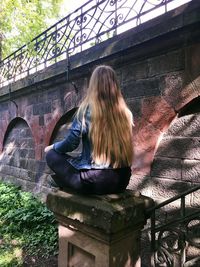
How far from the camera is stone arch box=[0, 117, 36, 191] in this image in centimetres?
644

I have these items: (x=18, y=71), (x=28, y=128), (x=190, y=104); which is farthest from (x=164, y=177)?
(x=18, y=71)

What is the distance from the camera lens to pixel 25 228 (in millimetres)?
4586

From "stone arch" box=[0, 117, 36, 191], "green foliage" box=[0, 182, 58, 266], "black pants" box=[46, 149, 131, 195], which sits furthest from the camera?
"stone arch" box=[0, 117, 36, 191]

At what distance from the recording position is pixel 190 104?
311 centimetres

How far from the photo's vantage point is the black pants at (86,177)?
1938 millimetres

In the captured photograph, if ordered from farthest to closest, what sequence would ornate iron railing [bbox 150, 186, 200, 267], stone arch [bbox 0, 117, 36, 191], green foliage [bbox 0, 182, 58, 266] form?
stone arch [bbox 0, 117, 36, 191] < green foliage [bbox 0, 182, 58, 266] < ornate iron railing [bbox 150, 186, 200, 267]

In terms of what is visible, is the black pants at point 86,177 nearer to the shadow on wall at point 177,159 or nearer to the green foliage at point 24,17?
the shadow on wall at point 177,159

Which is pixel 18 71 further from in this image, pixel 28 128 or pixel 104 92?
pixel 104 92

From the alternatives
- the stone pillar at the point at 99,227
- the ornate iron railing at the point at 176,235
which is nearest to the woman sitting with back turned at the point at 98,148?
the stone pillar at the point at 99,227

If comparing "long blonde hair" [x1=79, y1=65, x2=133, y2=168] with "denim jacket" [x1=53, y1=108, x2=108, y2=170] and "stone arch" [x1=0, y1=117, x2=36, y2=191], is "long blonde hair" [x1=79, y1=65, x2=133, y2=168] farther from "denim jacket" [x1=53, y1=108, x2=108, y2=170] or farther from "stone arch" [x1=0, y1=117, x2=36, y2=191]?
"stone arch" [x1=0, y1=117, x2=36, y2=191]

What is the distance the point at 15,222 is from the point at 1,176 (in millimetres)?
3230

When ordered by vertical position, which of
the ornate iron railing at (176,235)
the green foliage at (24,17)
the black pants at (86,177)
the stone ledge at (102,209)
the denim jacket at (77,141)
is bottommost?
the ornate iron railing at (176,235)

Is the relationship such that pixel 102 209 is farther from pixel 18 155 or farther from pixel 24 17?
pixel 24 17

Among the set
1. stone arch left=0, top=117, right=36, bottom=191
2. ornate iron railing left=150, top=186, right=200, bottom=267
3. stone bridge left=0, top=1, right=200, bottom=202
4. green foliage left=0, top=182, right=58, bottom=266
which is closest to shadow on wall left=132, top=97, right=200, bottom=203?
stone bridge left=0, top=1, right=200, bottom=202
